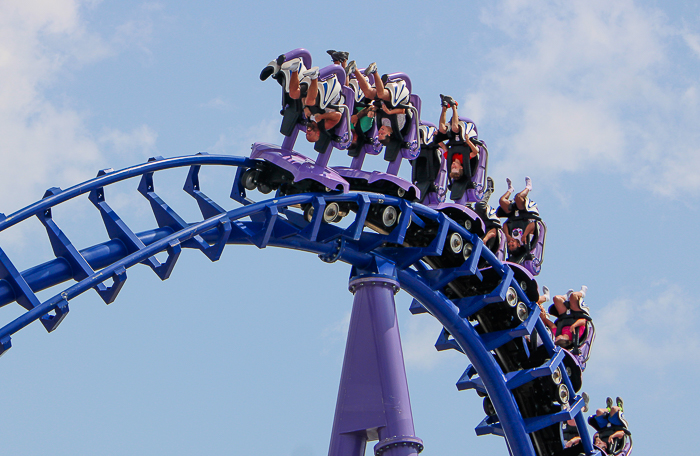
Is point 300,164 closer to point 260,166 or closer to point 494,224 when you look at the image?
point 260,166

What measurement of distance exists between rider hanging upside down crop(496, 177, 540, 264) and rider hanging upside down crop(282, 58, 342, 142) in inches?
143

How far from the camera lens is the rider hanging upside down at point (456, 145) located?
10.7m

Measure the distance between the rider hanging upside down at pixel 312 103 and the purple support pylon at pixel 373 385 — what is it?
5.02 feet

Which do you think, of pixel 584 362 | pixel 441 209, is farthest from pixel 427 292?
pixel 584 362

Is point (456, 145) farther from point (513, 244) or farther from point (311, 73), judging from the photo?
point (311, 73)

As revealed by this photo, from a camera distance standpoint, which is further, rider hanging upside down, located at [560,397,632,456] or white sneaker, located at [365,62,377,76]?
rider hanging upside down, located at [560,397,632,456]

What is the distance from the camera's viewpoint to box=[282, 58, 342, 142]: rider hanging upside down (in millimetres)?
8461

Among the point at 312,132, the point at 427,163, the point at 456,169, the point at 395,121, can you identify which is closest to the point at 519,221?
the point at 456,169

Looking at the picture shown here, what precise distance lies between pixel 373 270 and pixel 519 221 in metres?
2.91

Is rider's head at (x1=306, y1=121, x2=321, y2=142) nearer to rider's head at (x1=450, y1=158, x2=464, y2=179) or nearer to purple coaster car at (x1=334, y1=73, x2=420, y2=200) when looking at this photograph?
purple coaster car at (x1=334, y1=73, x2=420, y2=200)

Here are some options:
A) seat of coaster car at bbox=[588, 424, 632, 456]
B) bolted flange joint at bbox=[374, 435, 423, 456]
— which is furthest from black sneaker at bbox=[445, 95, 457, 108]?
seat of coaster car at bbox=[588, 424, 632, 456]

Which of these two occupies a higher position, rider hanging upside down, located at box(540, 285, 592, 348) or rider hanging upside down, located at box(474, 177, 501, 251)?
rider hanging upside down, located at box(474, 177, 501, 251)

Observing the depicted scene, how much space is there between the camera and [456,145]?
35.4 ft

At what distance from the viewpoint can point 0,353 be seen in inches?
261
